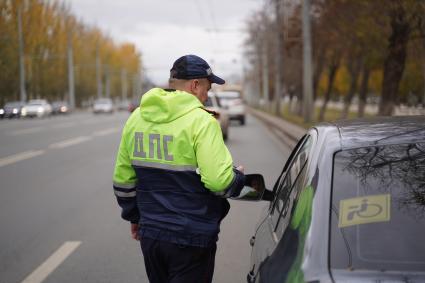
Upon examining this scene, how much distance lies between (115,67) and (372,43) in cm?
10869

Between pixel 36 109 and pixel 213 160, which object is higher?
pixel 213 160

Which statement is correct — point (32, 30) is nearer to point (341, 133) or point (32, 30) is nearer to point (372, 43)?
point (372, 43)

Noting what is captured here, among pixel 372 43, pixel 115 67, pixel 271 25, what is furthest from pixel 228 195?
pixel 115 67

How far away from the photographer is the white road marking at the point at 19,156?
1661cm

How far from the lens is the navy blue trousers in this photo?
312cm

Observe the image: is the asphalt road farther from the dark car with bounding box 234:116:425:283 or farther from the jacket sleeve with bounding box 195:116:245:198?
the dark car with bounding box 234:116:425:283

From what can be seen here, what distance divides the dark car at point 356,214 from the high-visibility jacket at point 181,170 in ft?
1.04

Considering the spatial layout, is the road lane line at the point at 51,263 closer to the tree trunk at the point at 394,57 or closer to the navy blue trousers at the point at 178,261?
the navy blue trousers at the point at 178,261

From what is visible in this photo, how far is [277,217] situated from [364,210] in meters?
0.88

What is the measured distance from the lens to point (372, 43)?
24.5m

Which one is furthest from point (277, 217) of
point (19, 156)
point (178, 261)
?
point (19, 156)

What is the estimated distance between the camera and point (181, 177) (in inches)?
123

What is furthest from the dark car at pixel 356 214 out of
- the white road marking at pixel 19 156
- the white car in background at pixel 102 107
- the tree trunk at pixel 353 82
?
the white car in background at pixel 102 107

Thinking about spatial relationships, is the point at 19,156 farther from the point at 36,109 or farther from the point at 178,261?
the point at 36,109
